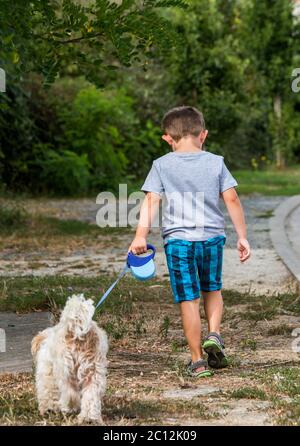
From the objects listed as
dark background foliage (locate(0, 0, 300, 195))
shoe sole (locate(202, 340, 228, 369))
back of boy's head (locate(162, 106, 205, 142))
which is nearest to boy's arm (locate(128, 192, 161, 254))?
back of boy's head (locate(162, 106, 205, 142))

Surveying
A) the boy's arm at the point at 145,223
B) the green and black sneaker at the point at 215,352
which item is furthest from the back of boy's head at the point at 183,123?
the green and black sneaker at the point at 215,352

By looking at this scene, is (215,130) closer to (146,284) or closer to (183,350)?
(146,284)

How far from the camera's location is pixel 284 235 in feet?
42.7

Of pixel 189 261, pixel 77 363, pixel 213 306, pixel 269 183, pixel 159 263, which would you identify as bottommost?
pixel 77 363

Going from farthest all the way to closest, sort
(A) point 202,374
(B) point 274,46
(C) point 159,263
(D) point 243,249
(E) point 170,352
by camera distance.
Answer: (B) point 274,46 < (C) point 159,263 < (E) point 170,352 < (D) point 243,249 < (A) point 202,374

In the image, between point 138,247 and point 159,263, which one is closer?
point 138,247

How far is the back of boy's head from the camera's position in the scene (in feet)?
20.1

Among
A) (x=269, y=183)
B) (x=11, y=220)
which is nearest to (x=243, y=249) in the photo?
(x=11, y=220)

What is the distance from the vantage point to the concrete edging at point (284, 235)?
10223 millimetres

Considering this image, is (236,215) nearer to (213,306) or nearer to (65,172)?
(213,306)

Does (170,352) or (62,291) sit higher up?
(62,291)

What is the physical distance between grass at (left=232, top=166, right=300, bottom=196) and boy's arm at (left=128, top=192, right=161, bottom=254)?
15.0 m

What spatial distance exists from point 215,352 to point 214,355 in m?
0.02

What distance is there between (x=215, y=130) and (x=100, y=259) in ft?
59.8
